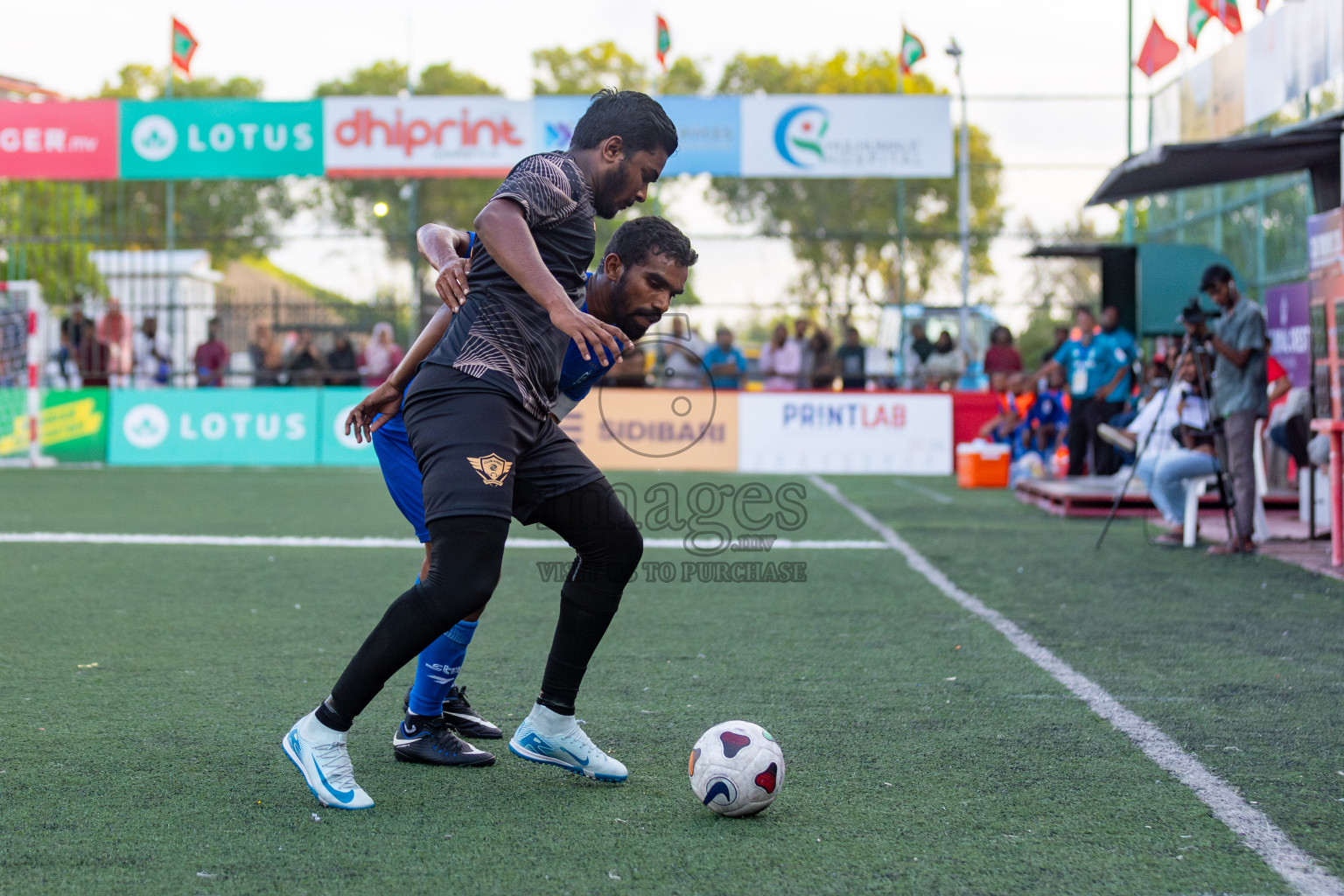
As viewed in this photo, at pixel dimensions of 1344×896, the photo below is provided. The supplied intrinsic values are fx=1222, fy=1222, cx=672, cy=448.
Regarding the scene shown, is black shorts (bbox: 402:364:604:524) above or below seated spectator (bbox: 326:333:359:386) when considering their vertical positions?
below

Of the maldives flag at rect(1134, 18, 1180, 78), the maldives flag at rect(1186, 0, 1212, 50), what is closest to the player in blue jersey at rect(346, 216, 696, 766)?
the maldives flag at rect(1186, 0, 1212, 50)

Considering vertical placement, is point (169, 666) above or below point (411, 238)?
below

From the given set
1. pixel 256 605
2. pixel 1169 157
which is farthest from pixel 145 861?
pixel 1169 157

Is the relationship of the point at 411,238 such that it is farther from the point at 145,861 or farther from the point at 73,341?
the point at 145,861

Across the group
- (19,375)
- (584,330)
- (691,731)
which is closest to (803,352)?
(19,375)

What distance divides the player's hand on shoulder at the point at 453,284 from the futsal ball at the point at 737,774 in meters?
1.35

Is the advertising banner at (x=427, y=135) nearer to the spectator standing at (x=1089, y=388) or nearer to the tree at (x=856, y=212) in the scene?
the tree at (x=856, y=212)

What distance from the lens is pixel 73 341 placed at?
17.2m

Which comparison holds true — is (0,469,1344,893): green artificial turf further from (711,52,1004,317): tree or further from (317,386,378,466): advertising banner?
(711,52,1004,317): tree

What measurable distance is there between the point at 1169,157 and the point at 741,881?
8242 mm

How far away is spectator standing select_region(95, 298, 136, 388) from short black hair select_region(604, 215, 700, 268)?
15134 mm

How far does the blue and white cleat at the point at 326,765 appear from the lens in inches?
124

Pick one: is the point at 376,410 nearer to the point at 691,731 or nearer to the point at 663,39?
the point at 691,731

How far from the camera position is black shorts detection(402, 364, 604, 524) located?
121 inches
